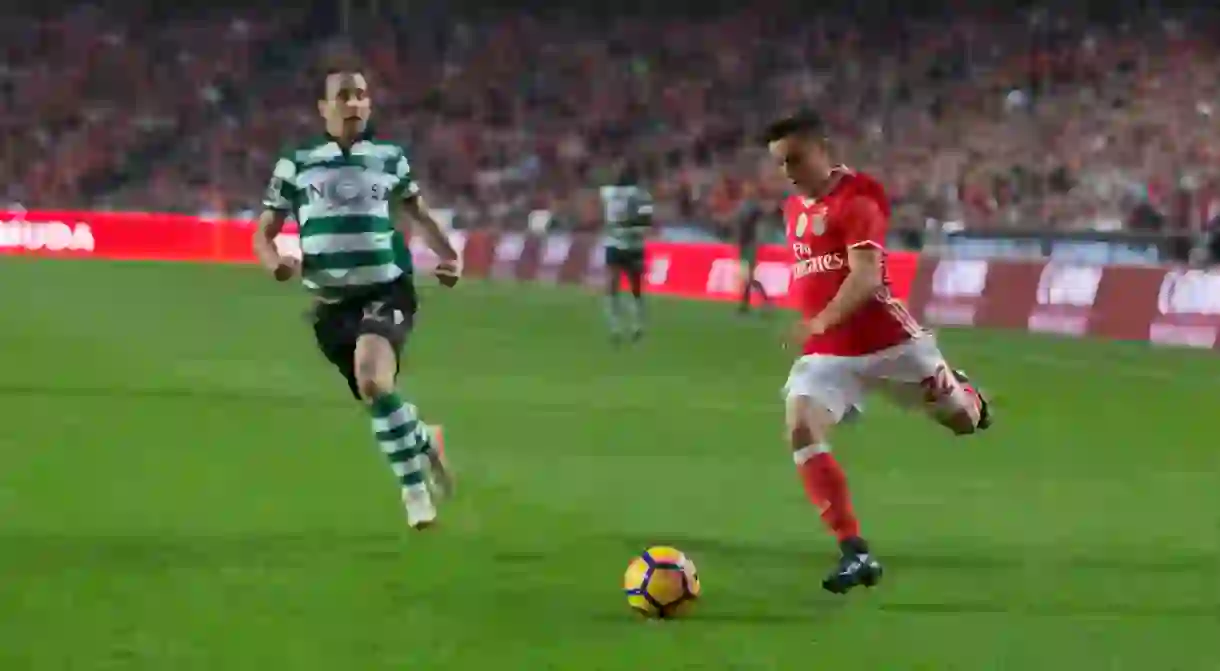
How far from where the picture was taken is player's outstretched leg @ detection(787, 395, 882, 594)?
8469mm

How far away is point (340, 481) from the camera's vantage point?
11.9 m

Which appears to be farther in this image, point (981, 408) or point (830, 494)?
point (981, 408)

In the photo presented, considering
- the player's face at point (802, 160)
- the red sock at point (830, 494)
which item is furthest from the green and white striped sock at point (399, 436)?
the player's face at point (802, 160)

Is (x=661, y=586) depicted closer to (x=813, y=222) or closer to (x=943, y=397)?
(x=813, y=222)

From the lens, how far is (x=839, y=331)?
8922 millimetres

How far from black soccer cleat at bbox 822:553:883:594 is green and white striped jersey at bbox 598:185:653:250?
16.5 m

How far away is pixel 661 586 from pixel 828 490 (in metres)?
1.11

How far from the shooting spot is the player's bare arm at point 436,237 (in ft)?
33.1

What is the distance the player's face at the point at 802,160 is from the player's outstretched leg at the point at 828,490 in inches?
37.3

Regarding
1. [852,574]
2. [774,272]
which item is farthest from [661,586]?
[774,272]

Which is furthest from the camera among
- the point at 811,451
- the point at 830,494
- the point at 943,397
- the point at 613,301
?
the point at 613,301

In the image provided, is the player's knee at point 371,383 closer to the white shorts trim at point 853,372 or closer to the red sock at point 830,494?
the white shorts trim at point 853,372

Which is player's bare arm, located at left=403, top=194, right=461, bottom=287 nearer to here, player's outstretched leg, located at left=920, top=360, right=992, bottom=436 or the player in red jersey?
the player in red jersey

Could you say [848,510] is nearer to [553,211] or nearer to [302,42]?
[553,211]
